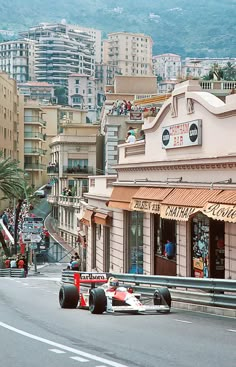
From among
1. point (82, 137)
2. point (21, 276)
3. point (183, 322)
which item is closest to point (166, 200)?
point (183, 322)

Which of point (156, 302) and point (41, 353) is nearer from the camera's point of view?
point (41, 353)

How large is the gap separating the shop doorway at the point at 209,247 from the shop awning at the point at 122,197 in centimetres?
Answer: 557

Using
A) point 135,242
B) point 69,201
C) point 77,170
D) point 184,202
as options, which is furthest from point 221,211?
point 77,170

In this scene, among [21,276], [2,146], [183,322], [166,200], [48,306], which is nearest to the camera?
[183,322]

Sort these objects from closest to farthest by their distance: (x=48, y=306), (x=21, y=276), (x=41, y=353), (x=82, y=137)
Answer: (x=41, y=353) → (x=48, y=306) → (x=21, y=276) → (x=82, y=137)

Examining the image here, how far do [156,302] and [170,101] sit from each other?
9.25m

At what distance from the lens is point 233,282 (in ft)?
56.9

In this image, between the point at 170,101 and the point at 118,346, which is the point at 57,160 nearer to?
the point at 170,101

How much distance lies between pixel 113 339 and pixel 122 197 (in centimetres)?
1640

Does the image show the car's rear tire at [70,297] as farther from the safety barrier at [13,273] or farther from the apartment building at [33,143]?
the apartment building at [33,143]

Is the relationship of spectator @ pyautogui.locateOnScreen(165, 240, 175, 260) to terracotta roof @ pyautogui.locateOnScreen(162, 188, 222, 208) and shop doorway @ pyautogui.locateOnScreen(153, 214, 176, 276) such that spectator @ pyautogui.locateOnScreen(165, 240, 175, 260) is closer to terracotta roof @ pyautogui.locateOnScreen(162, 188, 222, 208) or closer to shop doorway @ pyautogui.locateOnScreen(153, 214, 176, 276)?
shop doorway @ pyautogui.locateOnScreen(153, 214, 176, 276)

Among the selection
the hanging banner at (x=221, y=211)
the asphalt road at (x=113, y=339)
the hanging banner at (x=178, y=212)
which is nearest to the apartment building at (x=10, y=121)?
the hanging banner at (x=178, y=212)

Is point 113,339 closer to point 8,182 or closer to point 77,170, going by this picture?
point 8,182

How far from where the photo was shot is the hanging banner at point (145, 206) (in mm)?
25344
